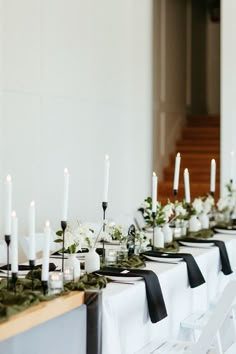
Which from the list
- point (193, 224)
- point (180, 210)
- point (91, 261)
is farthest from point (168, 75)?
point (91, 261)

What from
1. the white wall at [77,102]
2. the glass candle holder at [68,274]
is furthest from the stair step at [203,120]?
the glass candle holder at [68,274]

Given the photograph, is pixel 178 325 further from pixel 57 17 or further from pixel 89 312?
pixel 57 17

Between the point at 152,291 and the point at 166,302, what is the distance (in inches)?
18.0

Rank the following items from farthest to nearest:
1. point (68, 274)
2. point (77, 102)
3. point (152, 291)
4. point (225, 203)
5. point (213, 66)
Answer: point (213, 66)
point (77, 102)
point (225, 203)
point (152, 291)
point (68, 274)

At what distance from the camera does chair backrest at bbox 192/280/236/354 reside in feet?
12.0

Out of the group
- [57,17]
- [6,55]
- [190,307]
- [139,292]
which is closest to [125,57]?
[57,17]

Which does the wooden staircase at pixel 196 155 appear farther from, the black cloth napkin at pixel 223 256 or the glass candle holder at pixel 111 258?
the glass candle holder at pixel 111 258

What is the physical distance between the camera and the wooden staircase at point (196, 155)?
37.4ft

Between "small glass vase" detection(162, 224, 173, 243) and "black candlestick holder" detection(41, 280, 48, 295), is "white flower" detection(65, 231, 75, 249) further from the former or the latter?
"small glass vase" detection(162, 224, 173, 243)

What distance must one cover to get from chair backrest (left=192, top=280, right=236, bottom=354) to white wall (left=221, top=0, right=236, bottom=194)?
225 inches

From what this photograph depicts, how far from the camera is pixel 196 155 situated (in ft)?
39.2

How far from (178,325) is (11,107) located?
3312 millimetres

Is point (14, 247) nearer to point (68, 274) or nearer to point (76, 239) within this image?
point (68, 274)

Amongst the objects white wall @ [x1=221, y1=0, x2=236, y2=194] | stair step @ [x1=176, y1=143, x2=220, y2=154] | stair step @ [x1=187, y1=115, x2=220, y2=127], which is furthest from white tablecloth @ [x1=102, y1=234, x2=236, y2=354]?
stair step @ [x1=187, y1=115, x2=220, y2=127]
